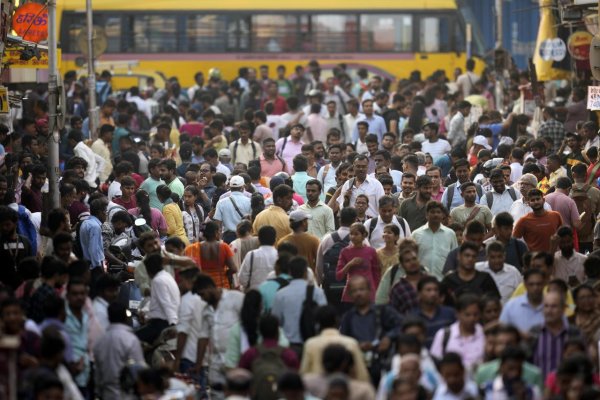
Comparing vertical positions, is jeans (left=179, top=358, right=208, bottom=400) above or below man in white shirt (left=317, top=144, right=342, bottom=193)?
below

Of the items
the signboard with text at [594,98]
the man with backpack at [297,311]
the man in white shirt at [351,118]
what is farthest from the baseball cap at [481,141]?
the man with backpack at [297,311]

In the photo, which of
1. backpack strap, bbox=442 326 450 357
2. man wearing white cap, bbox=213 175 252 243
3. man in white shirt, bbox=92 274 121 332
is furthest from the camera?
man wearing white cap, bbox=213 175 252 243

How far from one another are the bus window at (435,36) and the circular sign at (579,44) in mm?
12807

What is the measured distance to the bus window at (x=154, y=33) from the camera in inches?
1613

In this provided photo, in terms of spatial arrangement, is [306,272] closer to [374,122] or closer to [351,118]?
[374,122]

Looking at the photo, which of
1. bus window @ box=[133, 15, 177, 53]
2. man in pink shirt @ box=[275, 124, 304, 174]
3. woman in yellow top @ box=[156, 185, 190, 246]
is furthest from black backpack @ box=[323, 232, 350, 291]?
bus window @ box=[133, 15, 177, 53]

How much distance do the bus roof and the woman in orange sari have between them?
82.9 feet

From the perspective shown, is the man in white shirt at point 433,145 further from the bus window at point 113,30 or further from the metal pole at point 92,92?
the bus window at point 113,30

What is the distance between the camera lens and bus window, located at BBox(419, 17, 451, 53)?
40500 mm

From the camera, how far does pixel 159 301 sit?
49.7 ft

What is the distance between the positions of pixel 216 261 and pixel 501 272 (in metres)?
2.73

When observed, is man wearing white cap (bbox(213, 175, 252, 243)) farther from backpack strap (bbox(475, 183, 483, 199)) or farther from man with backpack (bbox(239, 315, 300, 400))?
man with backpack (bbox(239, 315, 300, 400))

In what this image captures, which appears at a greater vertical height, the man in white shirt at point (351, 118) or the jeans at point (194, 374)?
the man in white shirt at point (351, 118)

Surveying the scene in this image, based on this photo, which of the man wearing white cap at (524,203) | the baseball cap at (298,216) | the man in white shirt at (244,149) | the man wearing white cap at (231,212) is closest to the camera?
the baseball cap at (298,216)
